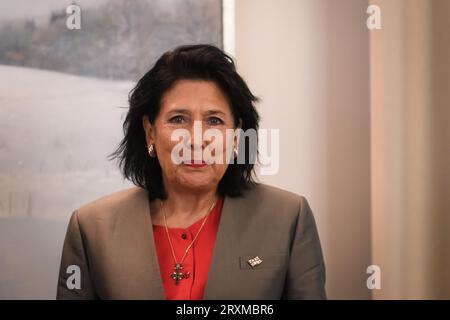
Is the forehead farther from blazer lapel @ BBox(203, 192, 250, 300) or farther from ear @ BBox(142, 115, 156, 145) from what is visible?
blazer lapel @ BBox(203, 192, 250, 300)

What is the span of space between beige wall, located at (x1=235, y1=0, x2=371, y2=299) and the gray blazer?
1.72 feet

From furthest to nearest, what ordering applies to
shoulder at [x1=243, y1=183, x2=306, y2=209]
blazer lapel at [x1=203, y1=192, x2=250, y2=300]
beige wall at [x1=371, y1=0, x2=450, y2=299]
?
1. beige wall at [x1=371, y1=0, x2=450, y2=299]
2. shoulder at [x1=243, y1=183, x2=306, y2=209]
3. blazer lapel at [x1=203, y1=192, x2=250, y2=300]

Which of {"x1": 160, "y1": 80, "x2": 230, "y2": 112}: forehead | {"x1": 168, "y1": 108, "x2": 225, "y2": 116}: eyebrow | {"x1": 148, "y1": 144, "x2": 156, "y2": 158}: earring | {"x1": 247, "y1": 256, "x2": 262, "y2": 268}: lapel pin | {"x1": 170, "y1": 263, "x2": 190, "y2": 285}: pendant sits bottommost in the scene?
{"x1": 170, "y1": 263, "x2": 190, "y2": 285}: pendant

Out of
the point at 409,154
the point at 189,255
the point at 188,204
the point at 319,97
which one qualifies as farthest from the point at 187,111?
the point at 409,154

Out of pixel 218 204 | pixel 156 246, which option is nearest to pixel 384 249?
pixel 218 204

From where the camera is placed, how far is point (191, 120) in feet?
4.50

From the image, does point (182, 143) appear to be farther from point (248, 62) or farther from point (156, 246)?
point (248, 62)

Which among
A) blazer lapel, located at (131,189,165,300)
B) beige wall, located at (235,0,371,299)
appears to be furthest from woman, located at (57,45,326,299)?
beige wall, located at (235,0,371,299)

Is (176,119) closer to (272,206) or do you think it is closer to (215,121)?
(215,121)

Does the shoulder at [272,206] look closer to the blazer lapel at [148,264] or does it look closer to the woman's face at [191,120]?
the woman's face at [191,120]

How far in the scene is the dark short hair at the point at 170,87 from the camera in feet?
4.56

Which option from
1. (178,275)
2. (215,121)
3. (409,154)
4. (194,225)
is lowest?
(178,275)

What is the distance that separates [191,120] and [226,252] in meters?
0.36

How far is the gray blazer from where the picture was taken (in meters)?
1.33
